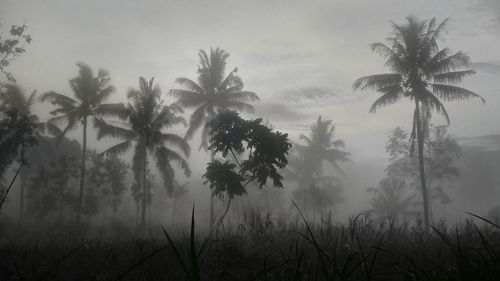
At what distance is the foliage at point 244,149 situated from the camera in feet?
38.8

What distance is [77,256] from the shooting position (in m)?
6.89

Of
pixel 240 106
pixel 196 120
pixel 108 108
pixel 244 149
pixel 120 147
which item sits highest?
pixel 240 106

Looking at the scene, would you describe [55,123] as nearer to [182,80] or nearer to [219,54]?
[182,80]

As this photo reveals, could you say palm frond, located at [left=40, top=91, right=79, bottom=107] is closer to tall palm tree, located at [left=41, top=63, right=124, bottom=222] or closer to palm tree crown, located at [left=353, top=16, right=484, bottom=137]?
tall palm tree, located at [left=41, top=63, right=124, bottom=222]

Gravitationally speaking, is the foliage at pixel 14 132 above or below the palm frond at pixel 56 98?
below

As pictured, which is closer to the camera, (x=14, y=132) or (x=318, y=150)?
(x=14, y=132)

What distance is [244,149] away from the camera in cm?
1228

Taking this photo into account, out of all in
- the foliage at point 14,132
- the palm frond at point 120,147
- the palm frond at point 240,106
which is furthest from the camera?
the palm frond at point 240,106

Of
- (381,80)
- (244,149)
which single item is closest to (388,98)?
(381,80)

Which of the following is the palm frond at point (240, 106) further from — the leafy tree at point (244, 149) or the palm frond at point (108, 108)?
the leafy tree at point (244, 149)

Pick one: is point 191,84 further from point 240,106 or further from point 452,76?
point 452,76

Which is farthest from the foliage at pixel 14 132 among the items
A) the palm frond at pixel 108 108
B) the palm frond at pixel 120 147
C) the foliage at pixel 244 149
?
the foliage at pixel 244 149

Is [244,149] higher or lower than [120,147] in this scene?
lower

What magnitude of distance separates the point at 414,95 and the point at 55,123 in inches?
985
